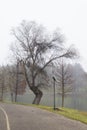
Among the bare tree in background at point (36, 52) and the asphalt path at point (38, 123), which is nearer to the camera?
the asphalt path at point (38, 123)

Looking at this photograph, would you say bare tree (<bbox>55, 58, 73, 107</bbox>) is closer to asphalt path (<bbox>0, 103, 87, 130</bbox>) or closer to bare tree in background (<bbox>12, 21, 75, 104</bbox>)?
bare tree in background (<bbox>12, 21, 75, 104</bbox>)

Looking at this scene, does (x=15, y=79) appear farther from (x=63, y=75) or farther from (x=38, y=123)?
(x=38, y=123)

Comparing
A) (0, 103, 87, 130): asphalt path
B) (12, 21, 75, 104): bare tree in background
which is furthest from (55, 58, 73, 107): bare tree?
(0, 103, 87, 130): asphalt path

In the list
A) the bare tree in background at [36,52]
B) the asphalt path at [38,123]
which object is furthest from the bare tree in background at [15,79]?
the asphalt path at [38,123]

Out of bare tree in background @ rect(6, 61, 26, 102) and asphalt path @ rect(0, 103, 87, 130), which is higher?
bare tree in background @ rect(6, 61, 26, 102)

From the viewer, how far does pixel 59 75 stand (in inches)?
2156

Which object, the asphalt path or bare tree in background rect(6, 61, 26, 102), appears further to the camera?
bare tree in background rect(6, 61, 26, 102)

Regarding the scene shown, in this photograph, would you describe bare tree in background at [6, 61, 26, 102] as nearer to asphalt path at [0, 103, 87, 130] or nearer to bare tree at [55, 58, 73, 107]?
bare tree at [55, 58, 73, 107]

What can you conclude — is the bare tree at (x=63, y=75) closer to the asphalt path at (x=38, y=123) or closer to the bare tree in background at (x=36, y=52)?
the bare tree in background at (x=36, y=52)

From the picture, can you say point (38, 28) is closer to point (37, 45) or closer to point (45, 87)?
point (37, 45)

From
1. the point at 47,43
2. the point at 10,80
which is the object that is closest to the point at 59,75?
the point at 47,43

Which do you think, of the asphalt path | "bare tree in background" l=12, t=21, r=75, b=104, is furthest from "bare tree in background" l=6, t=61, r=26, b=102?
the asphalt path

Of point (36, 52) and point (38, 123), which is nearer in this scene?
point (38, 123)

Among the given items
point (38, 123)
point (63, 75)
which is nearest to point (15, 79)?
point (63, 75)
